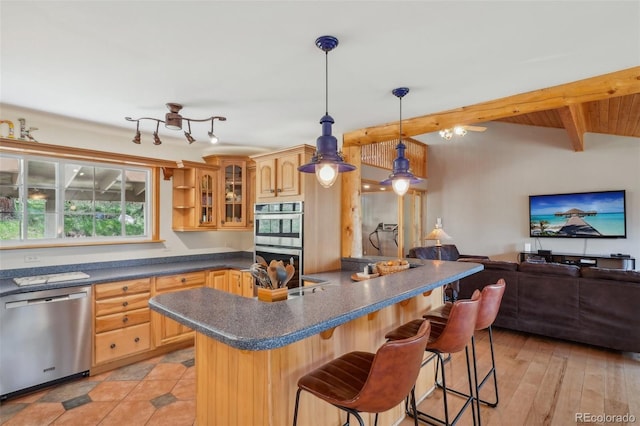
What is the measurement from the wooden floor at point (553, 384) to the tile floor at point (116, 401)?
5.92 ft

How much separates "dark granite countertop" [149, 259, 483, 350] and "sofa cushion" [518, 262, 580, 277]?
2542 mm

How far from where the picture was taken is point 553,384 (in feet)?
9.54

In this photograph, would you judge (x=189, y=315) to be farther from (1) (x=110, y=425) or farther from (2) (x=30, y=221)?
(2) (x=30, y=221)

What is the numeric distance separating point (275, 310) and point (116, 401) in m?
2.16

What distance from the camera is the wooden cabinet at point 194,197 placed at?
Answer: 4363 millimetres

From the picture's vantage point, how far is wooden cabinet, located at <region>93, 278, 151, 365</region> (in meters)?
3.17

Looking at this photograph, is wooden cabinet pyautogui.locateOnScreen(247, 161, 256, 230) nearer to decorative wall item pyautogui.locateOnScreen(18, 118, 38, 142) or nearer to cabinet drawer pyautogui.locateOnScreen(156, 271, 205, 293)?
cabinet drawer pyautogui.locateOnScreen(156, 271, 205, 293)

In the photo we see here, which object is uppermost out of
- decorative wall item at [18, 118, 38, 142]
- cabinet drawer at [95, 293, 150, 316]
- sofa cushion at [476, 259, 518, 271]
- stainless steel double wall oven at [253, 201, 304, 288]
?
decorative wall item at [18, 118, 38, 142]

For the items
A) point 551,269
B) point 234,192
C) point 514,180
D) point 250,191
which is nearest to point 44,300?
point 234,192

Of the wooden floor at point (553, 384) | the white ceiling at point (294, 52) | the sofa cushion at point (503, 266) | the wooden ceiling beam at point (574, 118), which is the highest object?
the wooden ceiling beam at point (574, 118)

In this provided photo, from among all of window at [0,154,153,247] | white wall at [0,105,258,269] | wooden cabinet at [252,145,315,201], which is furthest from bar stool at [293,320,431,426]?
window at [0,154,153,247]

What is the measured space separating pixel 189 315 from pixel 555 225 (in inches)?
284

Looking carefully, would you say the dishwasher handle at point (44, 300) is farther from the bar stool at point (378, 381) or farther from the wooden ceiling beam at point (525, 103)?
the wooden ceiling beam at point (525, 103)

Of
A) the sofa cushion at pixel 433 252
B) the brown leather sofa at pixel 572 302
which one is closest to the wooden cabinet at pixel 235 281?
the brown leather sofa at pixel 572 302
